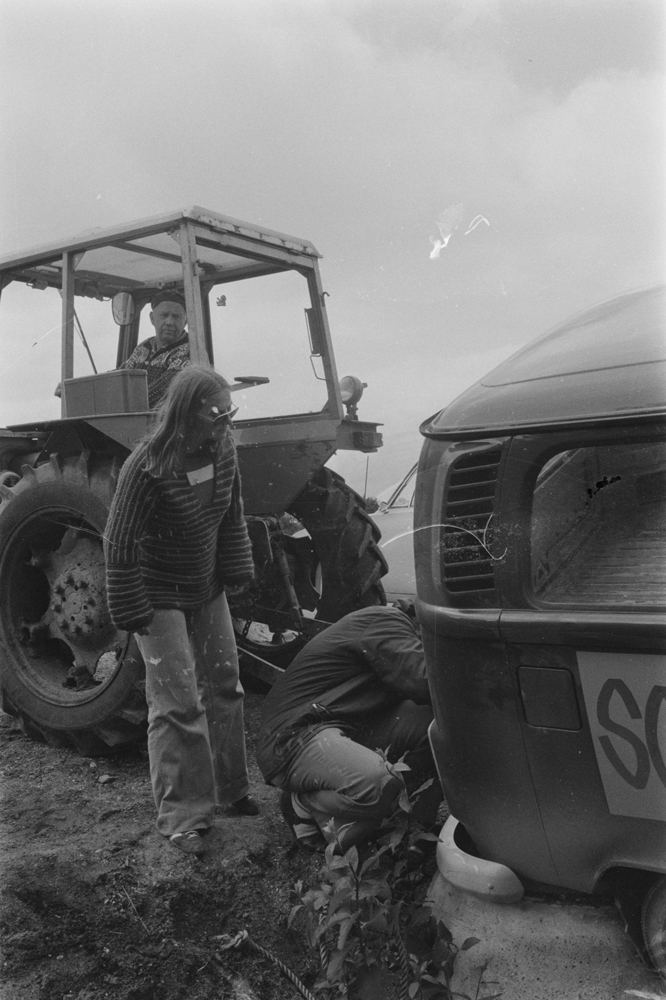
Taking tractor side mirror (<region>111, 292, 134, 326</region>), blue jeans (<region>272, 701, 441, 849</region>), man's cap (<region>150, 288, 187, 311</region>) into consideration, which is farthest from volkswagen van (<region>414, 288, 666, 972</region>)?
tractor side mirror (<region>111, 292, 134, 326</region>)

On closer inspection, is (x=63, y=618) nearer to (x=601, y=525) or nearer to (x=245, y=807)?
(x=245, y=807)

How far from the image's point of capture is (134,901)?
277 cm

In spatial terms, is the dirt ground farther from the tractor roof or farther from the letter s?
the tractor roof

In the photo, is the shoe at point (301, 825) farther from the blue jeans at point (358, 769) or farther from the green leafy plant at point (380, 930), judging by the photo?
the green leafy plant at point (380, 930)

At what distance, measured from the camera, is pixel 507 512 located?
200 centimetres

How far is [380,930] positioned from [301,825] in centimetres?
71

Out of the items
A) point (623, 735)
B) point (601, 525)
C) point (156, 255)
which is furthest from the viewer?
point (156, 255)

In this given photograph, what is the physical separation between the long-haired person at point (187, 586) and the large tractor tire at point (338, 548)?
94 centimetres

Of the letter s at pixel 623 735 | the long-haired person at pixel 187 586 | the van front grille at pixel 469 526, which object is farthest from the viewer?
the long-haired person at pixel 187 586

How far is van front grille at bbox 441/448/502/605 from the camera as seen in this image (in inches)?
79.7

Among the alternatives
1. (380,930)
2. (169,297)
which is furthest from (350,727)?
(169,297)

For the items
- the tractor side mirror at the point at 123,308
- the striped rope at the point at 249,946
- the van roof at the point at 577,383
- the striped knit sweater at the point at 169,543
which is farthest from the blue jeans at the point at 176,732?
the tractor side mirror at the point at 123,308

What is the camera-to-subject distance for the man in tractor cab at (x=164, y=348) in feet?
13.1

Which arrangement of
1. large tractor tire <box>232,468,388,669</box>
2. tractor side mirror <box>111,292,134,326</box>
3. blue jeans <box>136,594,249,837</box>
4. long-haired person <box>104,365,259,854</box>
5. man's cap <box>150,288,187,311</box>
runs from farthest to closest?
tractor side mirror <box>111,292,134,326</box>, large tractor tire <box>232,468,388,669</box>, man's cap <box>150,288,187,311</box>, blue jeans <box>136,594,249,837</box>, long-haired person <box>104,365,259,854</box>
